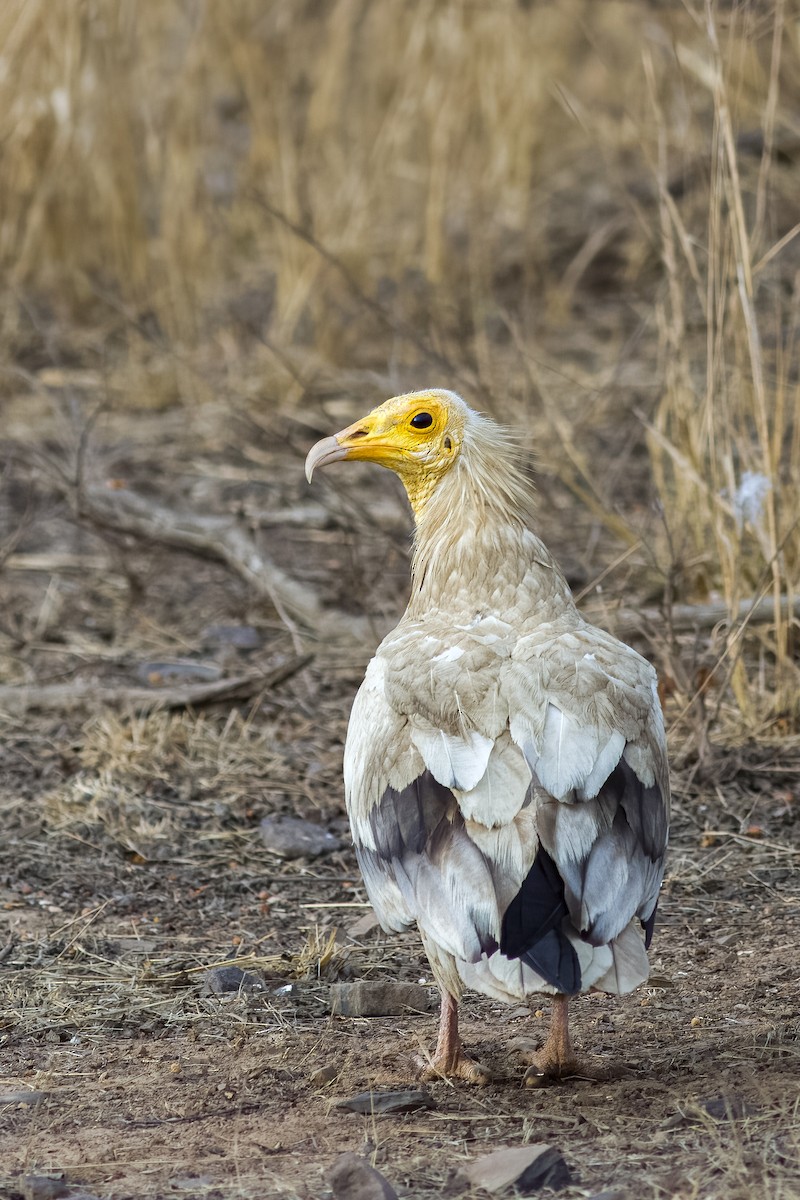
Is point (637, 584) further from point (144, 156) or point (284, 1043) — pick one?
point (144, 156)

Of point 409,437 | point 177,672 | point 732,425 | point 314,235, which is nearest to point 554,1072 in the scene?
point 409,437

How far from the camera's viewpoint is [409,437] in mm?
3422

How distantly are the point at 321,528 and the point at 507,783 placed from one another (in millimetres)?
3824

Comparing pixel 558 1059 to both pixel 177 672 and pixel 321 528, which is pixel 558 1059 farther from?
pixel 321 528

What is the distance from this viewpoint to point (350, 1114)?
9.04 feet

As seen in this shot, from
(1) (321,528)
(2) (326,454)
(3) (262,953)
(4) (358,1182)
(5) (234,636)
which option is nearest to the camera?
(4) (358,1182)

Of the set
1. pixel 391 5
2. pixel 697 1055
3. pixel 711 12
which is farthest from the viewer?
pixel 391 5

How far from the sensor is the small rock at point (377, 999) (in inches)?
129

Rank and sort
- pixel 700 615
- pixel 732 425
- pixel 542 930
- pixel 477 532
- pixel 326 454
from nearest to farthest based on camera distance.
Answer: pixel 542 930
pixel 477 532
pixel 326 454
pixel 700 615
pixel 732 425

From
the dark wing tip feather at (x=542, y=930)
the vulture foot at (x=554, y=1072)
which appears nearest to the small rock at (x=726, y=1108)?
the vulture foot at (x=554, y=1072)

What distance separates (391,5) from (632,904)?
7218 mm

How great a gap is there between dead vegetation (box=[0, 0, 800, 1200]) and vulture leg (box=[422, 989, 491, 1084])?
7cm

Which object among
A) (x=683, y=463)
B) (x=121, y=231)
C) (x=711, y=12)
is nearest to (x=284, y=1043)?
(x=683, y=463)

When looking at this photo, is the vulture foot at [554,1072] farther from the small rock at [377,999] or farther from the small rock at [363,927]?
the small rock at [363,927]
